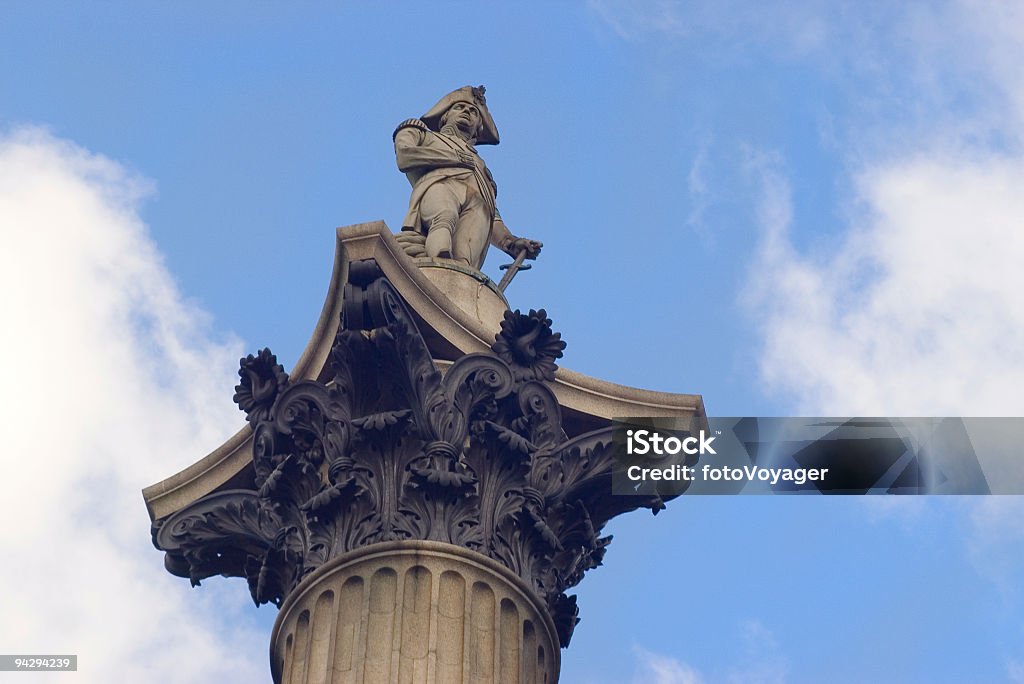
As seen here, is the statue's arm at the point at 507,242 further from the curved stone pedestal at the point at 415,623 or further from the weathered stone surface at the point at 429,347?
the curved stone pedestal at the point at 415,623

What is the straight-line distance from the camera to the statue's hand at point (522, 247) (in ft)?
95.5

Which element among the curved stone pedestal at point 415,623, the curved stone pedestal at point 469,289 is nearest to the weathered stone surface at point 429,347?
the curved stone pedestal at point 469,289

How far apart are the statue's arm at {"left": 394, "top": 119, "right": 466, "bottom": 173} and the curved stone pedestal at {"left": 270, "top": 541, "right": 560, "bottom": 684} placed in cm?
847

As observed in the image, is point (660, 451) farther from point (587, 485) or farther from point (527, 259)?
point (527, 259)

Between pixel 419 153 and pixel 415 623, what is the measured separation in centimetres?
952

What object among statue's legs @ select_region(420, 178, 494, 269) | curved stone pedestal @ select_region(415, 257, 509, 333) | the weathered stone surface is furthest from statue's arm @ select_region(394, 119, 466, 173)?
the weathered stone surface

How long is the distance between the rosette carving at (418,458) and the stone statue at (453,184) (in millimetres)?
4424

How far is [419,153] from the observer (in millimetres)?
29047

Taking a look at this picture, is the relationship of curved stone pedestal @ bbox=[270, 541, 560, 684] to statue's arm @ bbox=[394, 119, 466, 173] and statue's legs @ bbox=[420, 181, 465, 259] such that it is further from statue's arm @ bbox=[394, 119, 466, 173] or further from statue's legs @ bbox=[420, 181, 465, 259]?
statue's arm @ bbox=[394, 119, 466, 173]

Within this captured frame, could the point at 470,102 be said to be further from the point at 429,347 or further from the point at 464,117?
the point at 429,347

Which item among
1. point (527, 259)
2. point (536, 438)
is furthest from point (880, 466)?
point (527, 259)

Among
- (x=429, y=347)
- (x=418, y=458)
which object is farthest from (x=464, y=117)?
(x=418, y=458)

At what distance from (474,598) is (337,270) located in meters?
4.42

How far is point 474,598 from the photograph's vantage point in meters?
21.7
